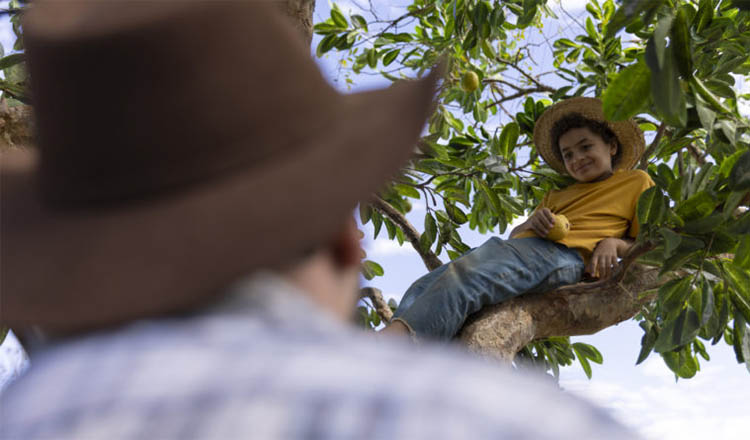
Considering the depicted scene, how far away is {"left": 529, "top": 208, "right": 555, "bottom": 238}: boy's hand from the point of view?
2.23 meters

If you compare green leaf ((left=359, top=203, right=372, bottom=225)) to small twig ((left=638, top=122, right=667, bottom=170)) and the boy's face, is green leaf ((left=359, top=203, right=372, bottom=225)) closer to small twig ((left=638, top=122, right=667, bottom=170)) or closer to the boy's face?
the boy's face

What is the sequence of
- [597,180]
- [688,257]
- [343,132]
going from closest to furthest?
[343,132], [688,257], [597,180]

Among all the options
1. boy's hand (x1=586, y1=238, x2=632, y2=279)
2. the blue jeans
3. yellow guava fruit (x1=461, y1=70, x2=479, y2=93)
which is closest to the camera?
the blue jeans

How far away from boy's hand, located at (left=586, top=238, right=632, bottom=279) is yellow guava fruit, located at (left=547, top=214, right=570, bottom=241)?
0.37 ft

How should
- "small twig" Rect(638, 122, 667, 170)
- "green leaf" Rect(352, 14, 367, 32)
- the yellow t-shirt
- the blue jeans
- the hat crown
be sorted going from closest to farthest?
the hat crown, the blue jeans, the yellow t-shirt, "small twig" Rect(638, 122, 667, 170), "green leaf" Rect(352, 14, 367, 32)

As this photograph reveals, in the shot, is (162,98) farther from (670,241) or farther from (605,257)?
(605,257)

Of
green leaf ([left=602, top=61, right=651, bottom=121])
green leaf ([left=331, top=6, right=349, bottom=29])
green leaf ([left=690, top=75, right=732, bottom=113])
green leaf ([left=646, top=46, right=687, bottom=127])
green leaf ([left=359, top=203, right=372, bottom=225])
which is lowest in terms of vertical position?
green leaf ([left=359, top=203, right=372, bottom=225])

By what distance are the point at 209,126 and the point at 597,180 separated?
2.25 meters

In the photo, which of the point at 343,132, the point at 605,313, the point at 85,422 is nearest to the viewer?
the point at 85,422

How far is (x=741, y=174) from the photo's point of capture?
62.2 inches

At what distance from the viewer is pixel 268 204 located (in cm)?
52

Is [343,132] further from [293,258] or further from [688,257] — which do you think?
[688,257]

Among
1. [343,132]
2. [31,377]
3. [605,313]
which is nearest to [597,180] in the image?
[605,313]

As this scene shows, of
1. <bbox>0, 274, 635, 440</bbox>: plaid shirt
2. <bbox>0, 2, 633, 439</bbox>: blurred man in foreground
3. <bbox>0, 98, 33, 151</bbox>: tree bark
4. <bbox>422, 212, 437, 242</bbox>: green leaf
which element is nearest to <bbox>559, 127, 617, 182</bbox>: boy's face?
<bbox>422, 212, 437, 242</bbox>: green leaf
